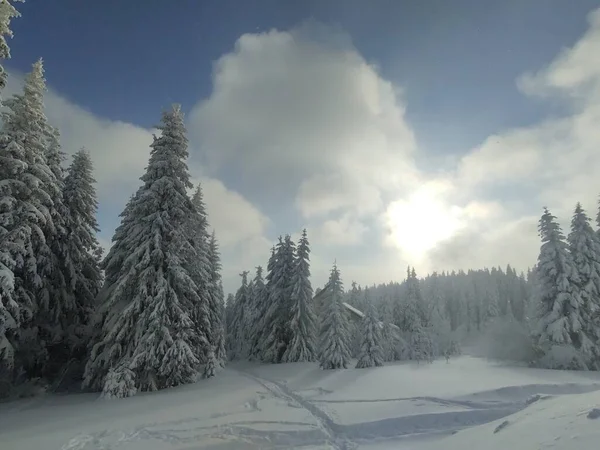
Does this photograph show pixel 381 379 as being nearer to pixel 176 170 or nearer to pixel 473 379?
pixel 473 379

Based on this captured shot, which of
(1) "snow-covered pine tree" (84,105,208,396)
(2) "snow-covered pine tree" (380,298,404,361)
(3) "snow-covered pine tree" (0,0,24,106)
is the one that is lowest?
(2) "snow-covered pine tree" (380,298,404,361)

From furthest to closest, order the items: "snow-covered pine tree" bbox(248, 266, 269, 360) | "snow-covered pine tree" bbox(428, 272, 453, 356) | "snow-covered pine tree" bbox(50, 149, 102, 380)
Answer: "snow-covered pine tree" bbox(428, 272, 453, 356) → "snow-covered pine tree" bbox(248, 266, 269, 360) → "snow-covered pine tree" bbox(50, 149, 102, 380)

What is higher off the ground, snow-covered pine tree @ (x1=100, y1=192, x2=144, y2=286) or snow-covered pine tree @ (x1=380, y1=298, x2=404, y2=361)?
snow-covered pine tree @ (x1=100, y1=192, x2=144, y2=286)

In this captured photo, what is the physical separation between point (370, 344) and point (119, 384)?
21550 mm

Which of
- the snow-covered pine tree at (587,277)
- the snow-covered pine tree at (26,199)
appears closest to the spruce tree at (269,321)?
the snow-covered pine tree at (26,199)

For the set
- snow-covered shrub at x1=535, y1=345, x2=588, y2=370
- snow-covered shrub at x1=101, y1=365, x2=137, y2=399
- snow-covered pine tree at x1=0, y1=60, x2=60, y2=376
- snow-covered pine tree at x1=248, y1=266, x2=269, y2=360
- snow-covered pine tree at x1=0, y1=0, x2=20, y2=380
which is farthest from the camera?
snow-covered pine tree at x1=248, y1=266, x2=269, y2=360

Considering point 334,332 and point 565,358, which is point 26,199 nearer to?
point 334,332

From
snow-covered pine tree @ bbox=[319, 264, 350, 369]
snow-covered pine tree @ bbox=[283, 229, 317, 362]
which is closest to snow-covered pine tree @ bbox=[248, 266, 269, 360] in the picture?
snow-covered pine tree @ bbox=[283, 229, 317, 362]

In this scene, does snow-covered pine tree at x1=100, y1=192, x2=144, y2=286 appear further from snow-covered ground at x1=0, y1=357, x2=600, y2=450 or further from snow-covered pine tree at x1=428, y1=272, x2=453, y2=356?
snow-covered pine tree at x1=428, y1=272, x2=453, y2=356

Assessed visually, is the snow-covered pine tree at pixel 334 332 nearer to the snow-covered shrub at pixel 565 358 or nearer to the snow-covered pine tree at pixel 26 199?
the snow-covered shrub at pixel 565 358

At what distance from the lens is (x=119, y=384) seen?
1650cm

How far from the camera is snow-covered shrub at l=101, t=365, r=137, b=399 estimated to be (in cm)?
1631

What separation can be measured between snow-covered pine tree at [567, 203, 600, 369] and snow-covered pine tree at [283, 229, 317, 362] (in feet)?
75.0

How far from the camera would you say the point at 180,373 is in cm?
1919
